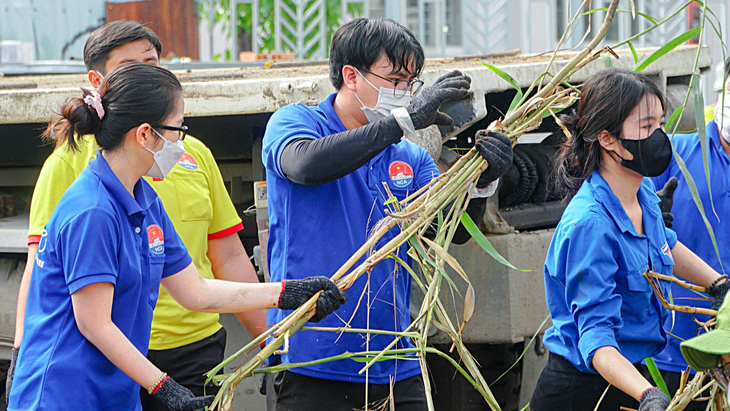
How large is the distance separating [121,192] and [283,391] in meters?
0.77

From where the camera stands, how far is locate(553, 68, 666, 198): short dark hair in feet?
7.51

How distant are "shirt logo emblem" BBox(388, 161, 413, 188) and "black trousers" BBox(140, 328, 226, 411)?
934 millimetres

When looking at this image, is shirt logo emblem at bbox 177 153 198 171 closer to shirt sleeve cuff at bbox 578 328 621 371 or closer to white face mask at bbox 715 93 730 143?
shirt sleeve cuff at bbox 578 328 621 371

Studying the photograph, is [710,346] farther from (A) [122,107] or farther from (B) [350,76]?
(A) [122,107]

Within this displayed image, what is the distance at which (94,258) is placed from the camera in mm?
1862

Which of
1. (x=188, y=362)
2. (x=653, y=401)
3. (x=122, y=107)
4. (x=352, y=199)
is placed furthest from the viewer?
(x=188, y=362)

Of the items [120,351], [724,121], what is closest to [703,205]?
[724,121]

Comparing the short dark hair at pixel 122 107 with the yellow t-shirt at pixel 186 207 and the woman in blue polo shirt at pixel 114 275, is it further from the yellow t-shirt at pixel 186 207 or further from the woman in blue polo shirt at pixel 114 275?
the yellow t-shirt at pixel 186 207

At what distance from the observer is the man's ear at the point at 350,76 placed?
2.43 meters

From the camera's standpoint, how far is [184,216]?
2783mm

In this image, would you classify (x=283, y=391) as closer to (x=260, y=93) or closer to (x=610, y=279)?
(x=610, y=279)

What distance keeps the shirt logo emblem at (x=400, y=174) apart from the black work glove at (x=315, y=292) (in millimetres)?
450

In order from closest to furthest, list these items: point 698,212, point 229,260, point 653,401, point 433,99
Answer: point 653,401 < point 433,99 < point 698,212 < point 229,260

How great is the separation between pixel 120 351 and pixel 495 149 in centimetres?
112
